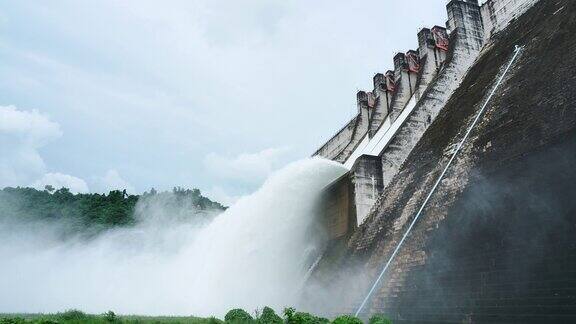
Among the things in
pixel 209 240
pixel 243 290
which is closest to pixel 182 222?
pixel 209 240

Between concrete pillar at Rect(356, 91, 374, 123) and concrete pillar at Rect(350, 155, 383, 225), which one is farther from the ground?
concrete pillar at Rect(356, 91, 374, 123)

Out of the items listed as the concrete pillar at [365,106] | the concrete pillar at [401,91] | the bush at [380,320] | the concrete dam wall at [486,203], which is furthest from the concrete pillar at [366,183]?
the concrete pillar at [365,106]

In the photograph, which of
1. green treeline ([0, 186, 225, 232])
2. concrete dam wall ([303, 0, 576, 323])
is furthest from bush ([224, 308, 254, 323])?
green treeline ([0, 186, 225, 232])

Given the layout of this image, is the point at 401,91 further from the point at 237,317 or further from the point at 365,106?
the point at 237,317

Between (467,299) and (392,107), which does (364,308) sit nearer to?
(467,299)

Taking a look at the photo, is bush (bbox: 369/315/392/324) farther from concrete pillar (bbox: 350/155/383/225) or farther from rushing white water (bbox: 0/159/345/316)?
rushing white water (bbox: 0/159/345/316)

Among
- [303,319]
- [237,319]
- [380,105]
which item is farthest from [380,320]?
[380,105]
